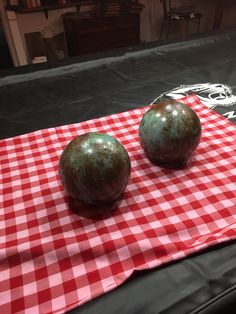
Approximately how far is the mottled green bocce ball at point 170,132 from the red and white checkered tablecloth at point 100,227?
5 centimetres

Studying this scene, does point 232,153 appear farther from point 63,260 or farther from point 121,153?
point 63,260

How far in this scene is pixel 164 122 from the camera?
643mm

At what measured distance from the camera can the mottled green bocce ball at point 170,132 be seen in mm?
641

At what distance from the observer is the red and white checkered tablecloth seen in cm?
48

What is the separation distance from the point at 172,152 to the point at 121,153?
0.14m

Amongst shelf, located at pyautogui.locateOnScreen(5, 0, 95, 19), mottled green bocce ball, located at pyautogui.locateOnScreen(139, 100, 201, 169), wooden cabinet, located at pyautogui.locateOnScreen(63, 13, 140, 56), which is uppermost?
mottled green bocce ball, located at pyautogui.locateOnScreen(139, 100, 201, 169)

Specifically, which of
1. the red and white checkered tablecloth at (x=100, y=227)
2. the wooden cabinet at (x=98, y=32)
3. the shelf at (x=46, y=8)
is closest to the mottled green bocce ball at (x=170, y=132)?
the red and white checkered tablecloth at (x=100, y=227)

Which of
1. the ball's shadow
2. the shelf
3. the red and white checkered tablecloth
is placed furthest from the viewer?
the shelf

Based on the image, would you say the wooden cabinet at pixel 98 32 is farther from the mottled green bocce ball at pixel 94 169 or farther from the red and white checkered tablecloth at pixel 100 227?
the mottled green bocce ball at pixel 94 169

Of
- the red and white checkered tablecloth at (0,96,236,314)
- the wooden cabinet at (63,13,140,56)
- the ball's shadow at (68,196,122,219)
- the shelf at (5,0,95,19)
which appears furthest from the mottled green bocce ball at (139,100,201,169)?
the shelf at (5,0,95,19)

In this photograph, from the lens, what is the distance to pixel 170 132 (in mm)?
637

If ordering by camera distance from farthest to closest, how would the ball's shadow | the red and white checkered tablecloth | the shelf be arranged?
1. the shelf
2. the ball's shadow
3. the red and white checkered tablecloth

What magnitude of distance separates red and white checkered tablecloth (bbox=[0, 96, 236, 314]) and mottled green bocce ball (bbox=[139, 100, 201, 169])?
0.05m

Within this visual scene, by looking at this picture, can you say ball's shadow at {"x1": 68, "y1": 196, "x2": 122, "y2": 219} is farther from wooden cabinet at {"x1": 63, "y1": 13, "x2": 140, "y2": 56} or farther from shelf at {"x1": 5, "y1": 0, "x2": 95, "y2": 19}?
shelf at {"x1": 5, "y1": 0, "x2": 95, "y2": 19}
